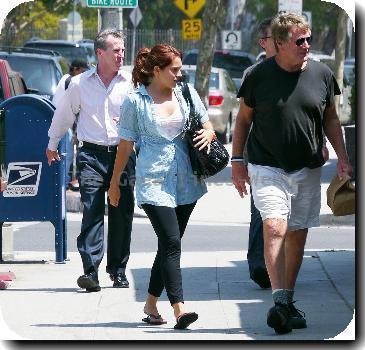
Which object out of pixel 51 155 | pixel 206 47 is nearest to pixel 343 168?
pixel 51 155

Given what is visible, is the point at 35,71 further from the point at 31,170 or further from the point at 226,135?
the point at 31,170

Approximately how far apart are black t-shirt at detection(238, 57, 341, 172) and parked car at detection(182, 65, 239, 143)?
59.3 ft

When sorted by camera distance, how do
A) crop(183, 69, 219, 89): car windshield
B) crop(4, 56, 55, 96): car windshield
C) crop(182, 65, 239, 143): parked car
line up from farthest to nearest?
crop(183, 69, 219, 89): car windshield
crop(182, 65, 239, 143): parked car
crop(4, 56, 55, 96): car windshield

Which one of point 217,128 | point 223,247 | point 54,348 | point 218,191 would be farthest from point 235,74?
point 54,348

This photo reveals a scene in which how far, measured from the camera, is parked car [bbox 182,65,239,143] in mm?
26609

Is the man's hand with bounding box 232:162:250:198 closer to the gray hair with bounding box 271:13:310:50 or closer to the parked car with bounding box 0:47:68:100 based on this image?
the gray hair with bounding box 271:13:310:50

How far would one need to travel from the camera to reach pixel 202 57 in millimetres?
25172

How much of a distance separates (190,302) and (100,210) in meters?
1.14

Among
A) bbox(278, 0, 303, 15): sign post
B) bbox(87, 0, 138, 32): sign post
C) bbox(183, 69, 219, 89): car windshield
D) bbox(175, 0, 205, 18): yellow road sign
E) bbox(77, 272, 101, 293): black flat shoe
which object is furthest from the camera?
bbox(175, 0, 205, 18): yellow road sign

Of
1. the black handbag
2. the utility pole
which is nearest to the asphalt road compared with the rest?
the black handbag

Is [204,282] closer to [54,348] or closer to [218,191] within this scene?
[54,348]

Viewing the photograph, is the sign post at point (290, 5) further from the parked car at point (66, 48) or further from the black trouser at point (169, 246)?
the black trouser at point (169, 246)

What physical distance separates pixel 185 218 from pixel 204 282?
76.8 inches

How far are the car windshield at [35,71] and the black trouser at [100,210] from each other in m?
11.7
